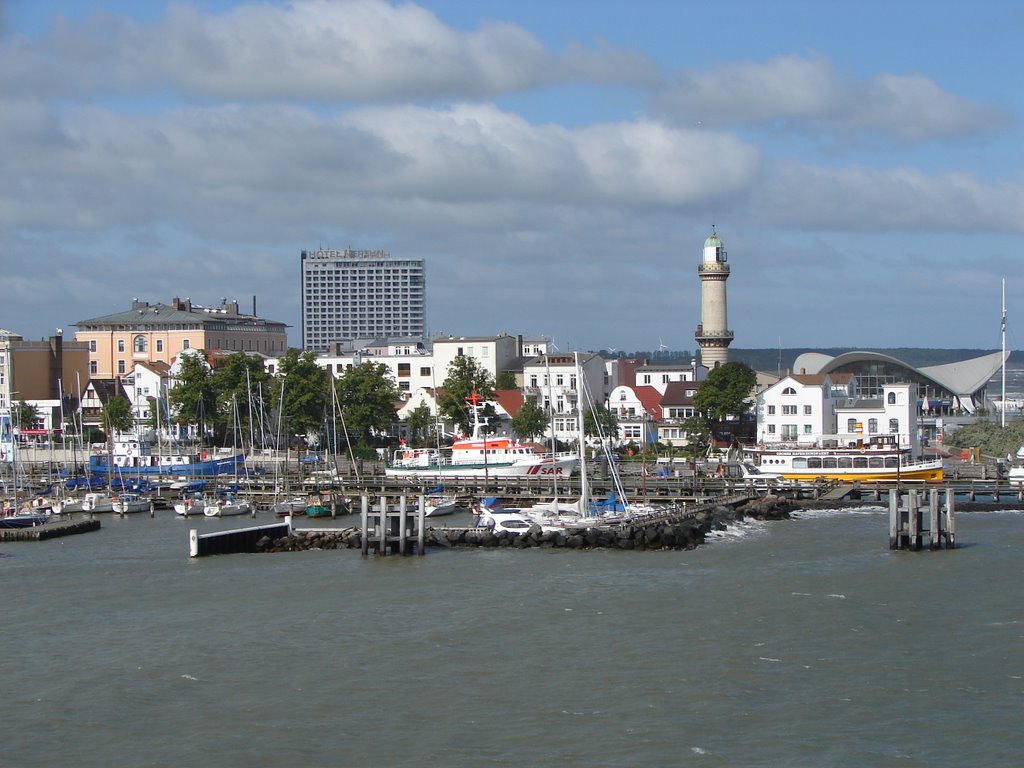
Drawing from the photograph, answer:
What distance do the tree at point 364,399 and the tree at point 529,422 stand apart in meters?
7.00

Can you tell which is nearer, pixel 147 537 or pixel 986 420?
pixel 147 537

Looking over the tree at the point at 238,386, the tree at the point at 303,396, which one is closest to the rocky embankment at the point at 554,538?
the tree at the point at 303,396

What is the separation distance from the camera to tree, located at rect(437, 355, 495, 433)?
77562 mm

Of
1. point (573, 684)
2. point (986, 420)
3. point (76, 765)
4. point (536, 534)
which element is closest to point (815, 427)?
point (986, 420)

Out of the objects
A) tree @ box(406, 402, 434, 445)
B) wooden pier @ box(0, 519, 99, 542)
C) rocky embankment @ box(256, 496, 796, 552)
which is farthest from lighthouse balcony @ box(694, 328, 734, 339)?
wooden pier @ box(0, 519, 99, 542)

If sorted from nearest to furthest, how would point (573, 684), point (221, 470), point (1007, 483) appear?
point (573, 684), point (1007, 483), point (221, 470)

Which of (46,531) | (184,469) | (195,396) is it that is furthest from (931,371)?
(46,531)

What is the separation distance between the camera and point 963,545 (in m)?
41.7

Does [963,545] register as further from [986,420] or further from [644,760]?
[986,420]

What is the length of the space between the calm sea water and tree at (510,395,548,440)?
117ft

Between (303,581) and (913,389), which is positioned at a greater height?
(913,389)

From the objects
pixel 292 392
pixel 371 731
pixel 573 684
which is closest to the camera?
pixel 371 731

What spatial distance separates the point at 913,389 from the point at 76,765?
5774 cm

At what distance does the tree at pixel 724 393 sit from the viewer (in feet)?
240
